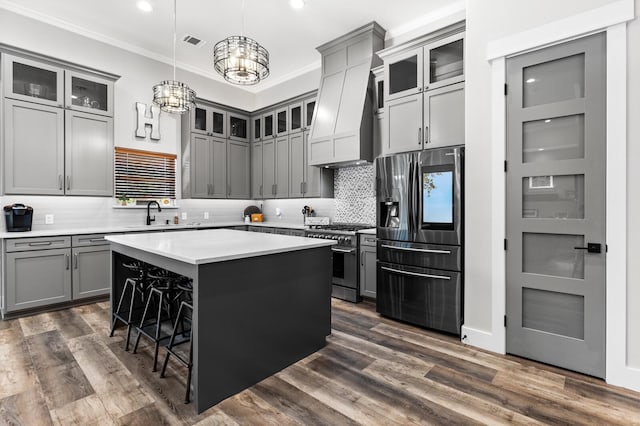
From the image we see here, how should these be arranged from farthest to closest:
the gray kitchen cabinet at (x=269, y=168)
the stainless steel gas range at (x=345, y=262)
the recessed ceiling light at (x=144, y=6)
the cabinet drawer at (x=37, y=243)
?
the gray kitchen cabinet at (x=269, y=168) → the stainless steel gas range at (x=345, y=262) → the recessed ceiling light at (x=144, y=6) → the cabinet drawer at (x=37, y=243)

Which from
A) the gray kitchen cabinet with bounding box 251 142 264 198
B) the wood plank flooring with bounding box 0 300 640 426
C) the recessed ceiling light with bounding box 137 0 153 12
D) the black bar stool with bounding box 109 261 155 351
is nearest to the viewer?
the wood plank flooring with bounding box 0 300 640 426

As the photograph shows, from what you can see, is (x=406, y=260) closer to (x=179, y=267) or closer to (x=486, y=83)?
(x=486, y=83)

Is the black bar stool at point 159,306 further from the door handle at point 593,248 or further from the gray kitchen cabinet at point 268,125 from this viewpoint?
the gray kitchen cabinet at point 268,125

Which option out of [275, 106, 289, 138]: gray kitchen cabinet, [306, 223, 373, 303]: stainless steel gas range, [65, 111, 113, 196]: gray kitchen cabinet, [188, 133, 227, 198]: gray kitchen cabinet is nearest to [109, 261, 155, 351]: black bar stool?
[65, 111, 113, 196]: gray kitchen cabinet

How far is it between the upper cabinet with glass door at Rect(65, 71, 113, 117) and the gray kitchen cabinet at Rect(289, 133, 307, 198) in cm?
264

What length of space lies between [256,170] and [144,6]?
298 centimetres

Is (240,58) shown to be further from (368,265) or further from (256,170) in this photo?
(256,170)

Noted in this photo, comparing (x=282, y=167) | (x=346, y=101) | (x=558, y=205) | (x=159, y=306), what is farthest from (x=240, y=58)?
(x=282, y=167)

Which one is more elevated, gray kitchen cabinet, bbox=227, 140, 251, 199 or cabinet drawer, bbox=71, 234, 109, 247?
gray kitchen cabinet, bbox=227, 140, 251, 199

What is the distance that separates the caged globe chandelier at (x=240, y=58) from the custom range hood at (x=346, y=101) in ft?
6.36

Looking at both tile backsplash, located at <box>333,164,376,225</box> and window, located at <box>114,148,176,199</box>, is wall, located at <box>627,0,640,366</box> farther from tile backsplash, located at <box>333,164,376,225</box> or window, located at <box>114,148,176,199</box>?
window, located at <box>114,148,176,199</box>

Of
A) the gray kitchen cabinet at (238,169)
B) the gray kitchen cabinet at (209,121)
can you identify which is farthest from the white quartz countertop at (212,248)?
the gray kitchen cabinet at (238,169)

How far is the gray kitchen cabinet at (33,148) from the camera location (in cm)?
371

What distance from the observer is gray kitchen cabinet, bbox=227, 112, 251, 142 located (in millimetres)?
6031
